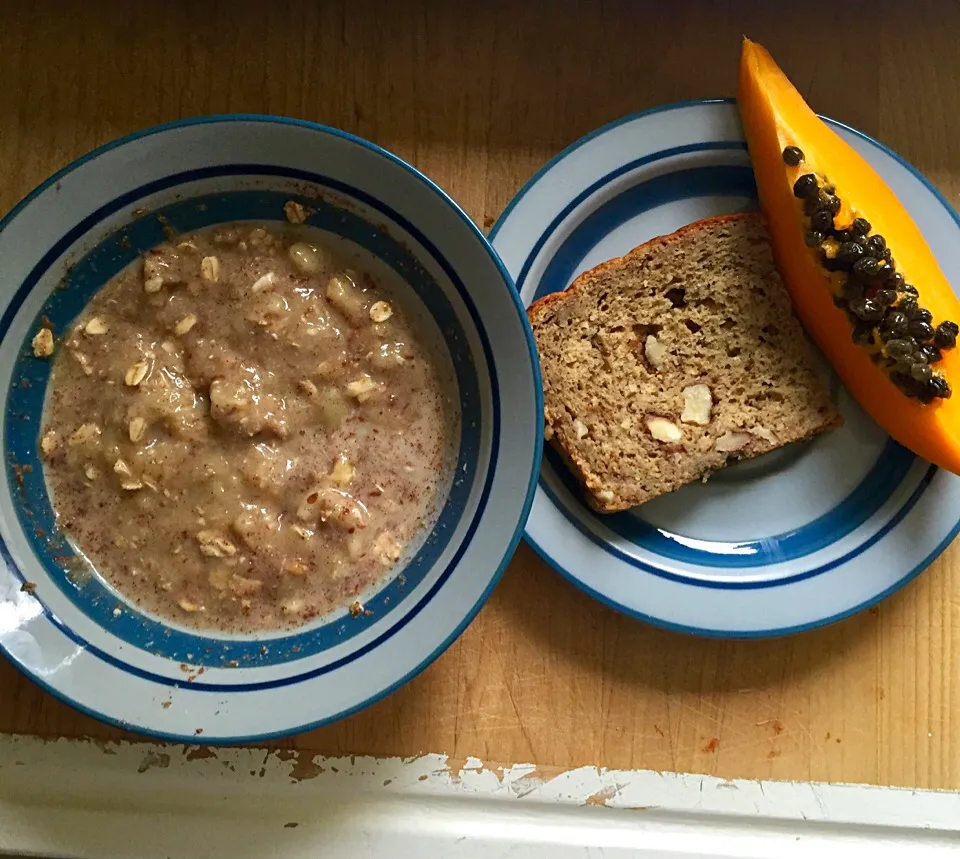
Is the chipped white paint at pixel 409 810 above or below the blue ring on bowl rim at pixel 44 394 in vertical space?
below

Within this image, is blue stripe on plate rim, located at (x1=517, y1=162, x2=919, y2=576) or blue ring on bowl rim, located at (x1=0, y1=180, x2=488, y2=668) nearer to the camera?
blue ring on bowl rim, located at (x1=0, y1=180, x2=488, y2=668)

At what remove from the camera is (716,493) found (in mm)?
1427

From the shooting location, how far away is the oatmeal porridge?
3.93 feet

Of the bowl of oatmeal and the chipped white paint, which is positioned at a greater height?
the bowl of oatmeal

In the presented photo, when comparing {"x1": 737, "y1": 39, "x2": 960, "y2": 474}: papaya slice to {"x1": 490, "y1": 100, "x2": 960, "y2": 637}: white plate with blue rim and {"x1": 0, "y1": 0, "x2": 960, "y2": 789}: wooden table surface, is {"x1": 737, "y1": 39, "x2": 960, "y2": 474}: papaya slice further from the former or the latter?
{"x1": 0, "y1": 0, "x2": 960, "y2": 789}: wooden table surface

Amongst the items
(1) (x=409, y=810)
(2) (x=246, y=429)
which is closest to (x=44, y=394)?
(2) (x=246, y=429)

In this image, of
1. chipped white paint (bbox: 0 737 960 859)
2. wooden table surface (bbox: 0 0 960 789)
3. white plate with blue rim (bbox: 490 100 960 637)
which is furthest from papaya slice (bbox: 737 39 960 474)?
chipped white paint (bbox: 0 737 960 859)

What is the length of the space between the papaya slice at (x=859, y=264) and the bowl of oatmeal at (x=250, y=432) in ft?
1.62

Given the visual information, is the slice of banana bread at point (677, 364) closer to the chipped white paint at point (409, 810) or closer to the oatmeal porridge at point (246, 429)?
the oatmeal porridge at point (246, 429)

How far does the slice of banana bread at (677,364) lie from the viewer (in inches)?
54.2

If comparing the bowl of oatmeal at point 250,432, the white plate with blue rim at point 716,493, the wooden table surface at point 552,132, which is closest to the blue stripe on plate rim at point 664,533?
the white plate with blue rim at point 716,493

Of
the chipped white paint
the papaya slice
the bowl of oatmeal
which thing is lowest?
the chipped white paint

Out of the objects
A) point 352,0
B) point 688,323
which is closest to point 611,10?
point 352,0

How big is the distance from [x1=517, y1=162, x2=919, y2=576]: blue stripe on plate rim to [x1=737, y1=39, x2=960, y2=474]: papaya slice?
61mm
